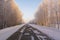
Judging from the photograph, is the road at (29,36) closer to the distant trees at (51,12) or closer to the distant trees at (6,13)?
the distant trees at (51,12)

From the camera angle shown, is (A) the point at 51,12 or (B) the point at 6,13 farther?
(A) the point at 51,12

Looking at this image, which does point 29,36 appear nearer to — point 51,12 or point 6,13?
point 6,13

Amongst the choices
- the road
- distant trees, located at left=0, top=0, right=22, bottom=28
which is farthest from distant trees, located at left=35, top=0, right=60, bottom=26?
the road

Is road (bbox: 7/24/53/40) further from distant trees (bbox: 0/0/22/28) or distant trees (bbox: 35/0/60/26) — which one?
distant trees (bbox: 0/0/22/28)

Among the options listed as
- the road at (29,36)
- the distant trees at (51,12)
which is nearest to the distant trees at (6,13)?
the distant trees at (51,12)

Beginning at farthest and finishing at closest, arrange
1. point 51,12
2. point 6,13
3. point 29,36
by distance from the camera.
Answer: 1. point 51,12
2. point 6,13
3. point 29,36

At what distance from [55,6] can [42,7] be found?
1260 inches

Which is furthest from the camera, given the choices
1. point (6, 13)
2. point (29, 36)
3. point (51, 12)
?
point (51, 12)

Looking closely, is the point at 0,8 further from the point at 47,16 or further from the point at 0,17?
the point at 47,16

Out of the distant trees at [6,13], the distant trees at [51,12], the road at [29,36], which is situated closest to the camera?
the road at [29,36]

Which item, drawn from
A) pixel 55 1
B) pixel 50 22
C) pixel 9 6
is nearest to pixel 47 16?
pixel 50 22

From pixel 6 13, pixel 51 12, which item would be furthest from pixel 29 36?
pixel 51 12

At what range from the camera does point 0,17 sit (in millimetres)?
62062

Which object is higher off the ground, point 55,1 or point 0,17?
point 55,1
